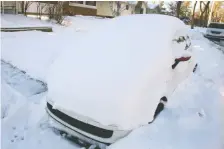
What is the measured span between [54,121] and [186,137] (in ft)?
6.39

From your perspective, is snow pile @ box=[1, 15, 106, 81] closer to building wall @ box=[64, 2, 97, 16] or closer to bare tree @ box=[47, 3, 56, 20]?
bare tree @ box=[47, 3, 56, 20]

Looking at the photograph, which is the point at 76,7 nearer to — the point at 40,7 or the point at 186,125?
the point at 40,7

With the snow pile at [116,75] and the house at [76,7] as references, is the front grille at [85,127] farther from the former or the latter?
the house at [76,7]

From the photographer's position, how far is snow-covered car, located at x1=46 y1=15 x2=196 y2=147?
3.56 m

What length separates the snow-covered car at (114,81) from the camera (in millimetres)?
3559

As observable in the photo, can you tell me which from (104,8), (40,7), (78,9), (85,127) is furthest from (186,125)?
(104,8)

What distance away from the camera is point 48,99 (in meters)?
4.16

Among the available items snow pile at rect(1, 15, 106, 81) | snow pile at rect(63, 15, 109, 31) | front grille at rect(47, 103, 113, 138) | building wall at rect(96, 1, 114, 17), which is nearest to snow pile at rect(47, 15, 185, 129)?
front grille at rect(47, 103, 113, 138)

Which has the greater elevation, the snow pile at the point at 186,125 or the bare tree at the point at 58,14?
the bare tree at the point at 58,14

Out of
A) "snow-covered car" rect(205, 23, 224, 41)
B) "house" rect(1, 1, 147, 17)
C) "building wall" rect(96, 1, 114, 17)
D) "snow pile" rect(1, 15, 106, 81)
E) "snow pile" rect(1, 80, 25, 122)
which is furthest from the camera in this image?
"building wall" rect(96, 1, 114, 17)

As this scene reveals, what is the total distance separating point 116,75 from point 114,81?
10 centimetres

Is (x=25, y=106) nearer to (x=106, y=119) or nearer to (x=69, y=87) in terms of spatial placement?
(x=69, y=87)

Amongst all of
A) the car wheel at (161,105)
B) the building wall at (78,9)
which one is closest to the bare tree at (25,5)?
the building wall at (78,9)

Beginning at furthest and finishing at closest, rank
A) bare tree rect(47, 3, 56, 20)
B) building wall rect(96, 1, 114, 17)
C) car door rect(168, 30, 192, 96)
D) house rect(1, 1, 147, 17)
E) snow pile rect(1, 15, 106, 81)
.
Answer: building wall rect(96, 1, 114, 17), bare tree rect(47, 3, 56, 20), house rect(1, 1, 147, 17), snow pile rect(1, 15, 106, 81), car door rect(168, 30, 192, 96)
